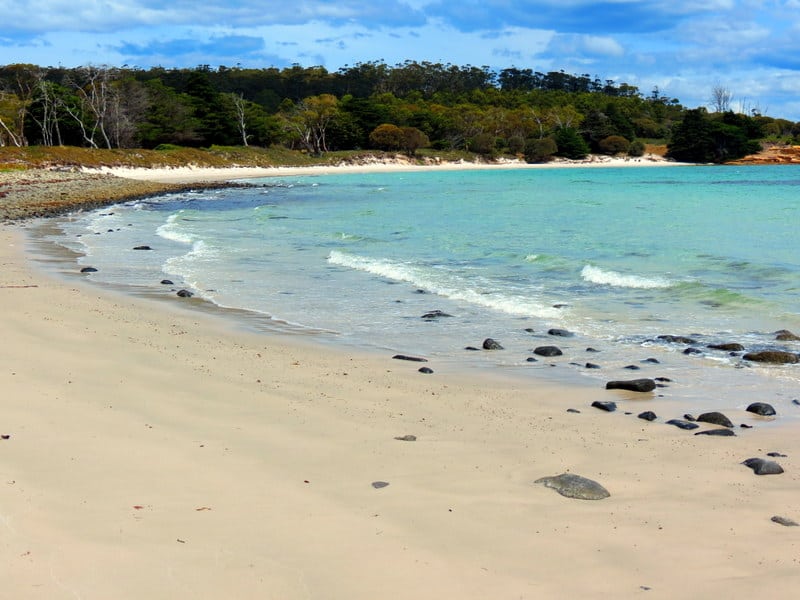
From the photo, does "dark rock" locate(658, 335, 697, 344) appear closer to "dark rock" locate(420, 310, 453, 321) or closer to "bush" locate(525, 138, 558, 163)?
"dark rock" locate(420, 310, 453, 321)

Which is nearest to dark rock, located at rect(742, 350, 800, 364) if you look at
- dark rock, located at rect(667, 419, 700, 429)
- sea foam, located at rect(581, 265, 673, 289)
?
dark rock, located at rect(667, 419, 700, 429)

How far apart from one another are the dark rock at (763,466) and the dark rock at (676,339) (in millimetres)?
4609

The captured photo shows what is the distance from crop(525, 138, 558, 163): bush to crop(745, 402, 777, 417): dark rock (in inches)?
4440

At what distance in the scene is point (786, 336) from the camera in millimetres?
10312

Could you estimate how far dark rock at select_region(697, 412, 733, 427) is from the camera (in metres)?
6.66

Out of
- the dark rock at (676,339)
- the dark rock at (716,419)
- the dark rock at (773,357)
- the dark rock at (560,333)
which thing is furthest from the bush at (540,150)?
the dark rock at (716,419)

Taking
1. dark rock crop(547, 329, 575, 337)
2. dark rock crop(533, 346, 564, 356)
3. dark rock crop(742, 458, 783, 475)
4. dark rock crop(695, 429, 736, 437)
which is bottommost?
dark rock crop(547, 329, 575, 337)

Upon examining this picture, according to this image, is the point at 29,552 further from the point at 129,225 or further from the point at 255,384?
the point at 129,225

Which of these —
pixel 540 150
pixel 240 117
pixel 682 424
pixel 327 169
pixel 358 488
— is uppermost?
pixel 240 117

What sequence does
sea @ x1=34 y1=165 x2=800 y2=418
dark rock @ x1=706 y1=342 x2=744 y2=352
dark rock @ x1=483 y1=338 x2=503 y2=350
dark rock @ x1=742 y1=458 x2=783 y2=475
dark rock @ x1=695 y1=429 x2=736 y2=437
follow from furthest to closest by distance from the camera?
dark rock @ x1=483 y1=338 x2=503 y2=350, dark rock @ x1=706 y1=342 x2=744 y2=352, sea @ x1=34 y1=165 x2=800 y2=418, dark rock @ x1=695 y1=429 x2=736 y2=437, dark rock @ x1=742 y1=458 x2=783 y2=475

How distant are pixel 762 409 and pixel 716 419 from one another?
2.09ft

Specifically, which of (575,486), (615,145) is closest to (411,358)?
(575,486)

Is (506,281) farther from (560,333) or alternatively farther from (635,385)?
(635,385)

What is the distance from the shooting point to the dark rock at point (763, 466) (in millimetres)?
5413
